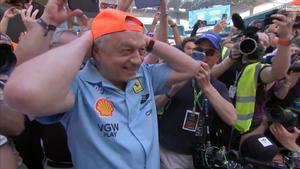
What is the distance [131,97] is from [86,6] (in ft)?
2.00

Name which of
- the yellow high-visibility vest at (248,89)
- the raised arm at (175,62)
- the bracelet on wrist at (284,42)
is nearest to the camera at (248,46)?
the yellow high-visibility vest at (248,89)

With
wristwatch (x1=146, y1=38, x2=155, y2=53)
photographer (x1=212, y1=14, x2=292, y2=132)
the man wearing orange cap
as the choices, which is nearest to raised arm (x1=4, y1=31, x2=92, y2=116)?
the man wearing orange cap

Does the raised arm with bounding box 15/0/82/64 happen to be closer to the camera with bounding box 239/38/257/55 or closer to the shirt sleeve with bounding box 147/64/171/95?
the shirt sleeve with bounding box 147/64/171/95

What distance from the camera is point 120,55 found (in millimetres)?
1525

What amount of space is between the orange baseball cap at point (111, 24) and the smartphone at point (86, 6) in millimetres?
352

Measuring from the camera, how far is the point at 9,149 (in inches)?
54.9

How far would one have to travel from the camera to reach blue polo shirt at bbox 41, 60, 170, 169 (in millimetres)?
1504

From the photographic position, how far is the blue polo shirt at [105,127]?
1504mm

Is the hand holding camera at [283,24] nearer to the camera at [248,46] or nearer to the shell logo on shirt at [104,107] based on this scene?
the camera at [248,46]

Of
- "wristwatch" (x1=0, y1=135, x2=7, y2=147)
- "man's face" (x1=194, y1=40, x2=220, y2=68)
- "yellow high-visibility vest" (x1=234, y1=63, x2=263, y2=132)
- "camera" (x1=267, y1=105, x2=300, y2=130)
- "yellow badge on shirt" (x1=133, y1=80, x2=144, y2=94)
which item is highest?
"yellow badge on shirt" (x1=133, y1=80, x2=144, y2=94)

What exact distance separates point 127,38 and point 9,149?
25.1 inches

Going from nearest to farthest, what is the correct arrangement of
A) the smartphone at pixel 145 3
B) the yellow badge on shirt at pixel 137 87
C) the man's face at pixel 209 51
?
the yellow badge on shirt at pixel 137 87 < the smartphone at pixel 145 3 < the man's face at pixel 209 51

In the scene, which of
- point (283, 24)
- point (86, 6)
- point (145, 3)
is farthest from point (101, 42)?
point (283, 24)

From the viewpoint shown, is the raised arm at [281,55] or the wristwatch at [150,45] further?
the raised arm at [281,55]
